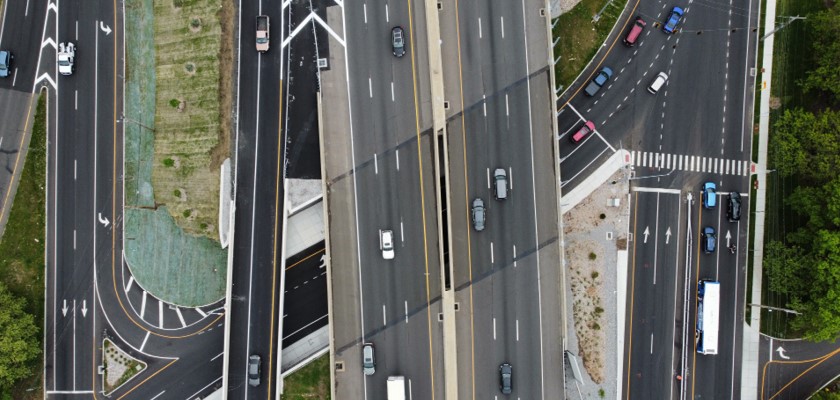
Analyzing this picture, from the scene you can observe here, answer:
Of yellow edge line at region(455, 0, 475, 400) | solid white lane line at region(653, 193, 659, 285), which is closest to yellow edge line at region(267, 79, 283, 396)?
yellow edge line at region(455, 0, 475, 400)

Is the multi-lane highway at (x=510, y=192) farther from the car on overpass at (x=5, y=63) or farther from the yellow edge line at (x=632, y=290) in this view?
the car on overpass at (x=5, y=63)

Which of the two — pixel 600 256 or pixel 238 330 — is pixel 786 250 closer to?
pixel 600 256

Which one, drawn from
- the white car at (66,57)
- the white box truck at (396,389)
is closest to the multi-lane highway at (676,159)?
the white box truck at (396,389)

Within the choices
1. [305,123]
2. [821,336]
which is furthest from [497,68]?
[821,336]

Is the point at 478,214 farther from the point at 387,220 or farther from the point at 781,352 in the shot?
the point at 781,352

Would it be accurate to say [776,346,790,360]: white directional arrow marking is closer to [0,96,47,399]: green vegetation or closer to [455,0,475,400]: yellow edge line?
[455,0,475,400]: yellow edge line
